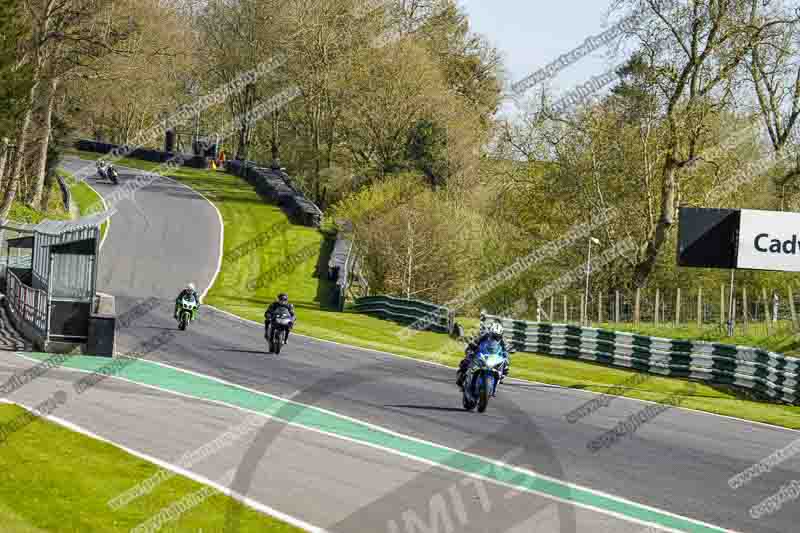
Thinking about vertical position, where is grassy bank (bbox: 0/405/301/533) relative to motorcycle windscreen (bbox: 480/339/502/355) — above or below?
below

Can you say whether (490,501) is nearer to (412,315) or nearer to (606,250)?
(412,315)

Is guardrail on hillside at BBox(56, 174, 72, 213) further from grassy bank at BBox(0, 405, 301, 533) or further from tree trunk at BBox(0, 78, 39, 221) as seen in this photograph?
grassy bank at BBox(0, 405, 301, 533)

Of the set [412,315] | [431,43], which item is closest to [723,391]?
[412,315]

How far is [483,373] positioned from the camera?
16.8 m

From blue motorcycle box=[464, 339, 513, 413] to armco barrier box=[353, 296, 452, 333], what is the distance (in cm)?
1730

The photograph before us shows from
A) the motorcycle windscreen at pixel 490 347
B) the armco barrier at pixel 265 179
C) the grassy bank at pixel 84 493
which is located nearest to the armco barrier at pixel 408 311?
the armco barrier at pixel 265 179

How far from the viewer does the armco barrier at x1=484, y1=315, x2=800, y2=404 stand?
23.9 m

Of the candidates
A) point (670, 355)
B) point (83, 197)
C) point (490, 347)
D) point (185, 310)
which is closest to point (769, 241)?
point (670, 355)

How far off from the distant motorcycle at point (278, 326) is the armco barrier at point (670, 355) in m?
5.56

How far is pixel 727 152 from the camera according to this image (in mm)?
40219

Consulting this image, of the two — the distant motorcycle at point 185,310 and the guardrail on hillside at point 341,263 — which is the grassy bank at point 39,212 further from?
the distant motorcycle at point 185,310

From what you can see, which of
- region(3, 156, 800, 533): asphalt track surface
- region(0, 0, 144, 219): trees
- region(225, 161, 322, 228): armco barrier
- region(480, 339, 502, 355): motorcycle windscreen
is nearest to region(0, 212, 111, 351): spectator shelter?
region(3, 156, 800, 533): asphalt track surface

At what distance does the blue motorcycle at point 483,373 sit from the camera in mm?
16453

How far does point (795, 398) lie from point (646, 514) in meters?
14.0
